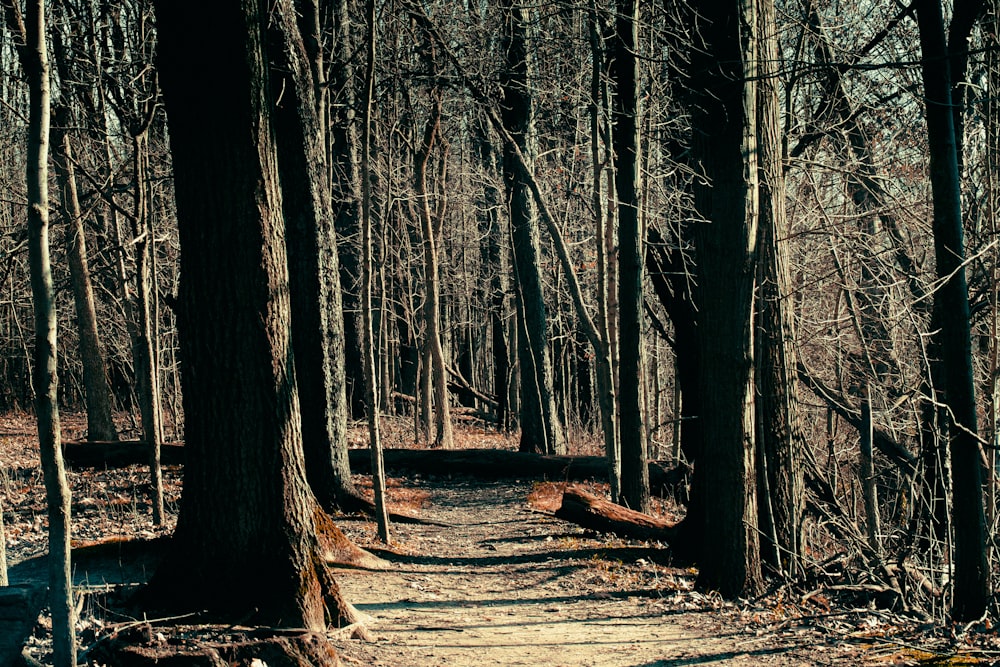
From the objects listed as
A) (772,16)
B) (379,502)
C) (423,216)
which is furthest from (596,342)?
(423,216)

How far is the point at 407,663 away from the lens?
218 inches

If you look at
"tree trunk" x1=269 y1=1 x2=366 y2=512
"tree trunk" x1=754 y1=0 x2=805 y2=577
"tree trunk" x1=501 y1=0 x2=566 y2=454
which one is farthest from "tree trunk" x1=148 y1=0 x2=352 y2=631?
"tree trunk" x1=501 y1=0 x2=566 y2=454

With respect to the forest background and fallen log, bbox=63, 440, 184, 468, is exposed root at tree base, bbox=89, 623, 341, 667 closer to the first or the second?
the forest background

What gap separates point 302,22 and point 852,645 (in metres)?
9.73

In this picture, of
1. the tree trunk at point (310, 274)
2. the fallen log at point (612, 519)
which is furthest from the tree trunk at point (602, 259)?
the tree trunk at point (310, 274)

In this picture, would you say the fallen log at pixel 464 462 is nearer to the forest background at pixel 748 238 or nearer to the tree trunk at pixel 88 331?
the forest background at pixel 748 238

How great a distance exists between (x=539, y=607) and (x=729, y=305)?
3106 millimetres

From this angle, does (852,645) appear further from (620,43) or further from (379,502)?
(620,43)

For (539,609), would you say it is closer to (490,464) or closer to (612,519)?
(612,519)

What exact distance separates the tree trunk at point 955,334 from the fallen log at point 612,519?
353 centimetres

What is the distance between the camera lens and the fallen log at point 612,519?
9758 mm

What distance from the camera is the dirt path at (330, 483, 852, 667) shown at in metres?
5.87

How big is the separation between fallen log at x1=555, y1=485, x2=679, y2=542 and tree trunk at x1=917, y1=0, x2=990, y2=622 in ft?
11.6

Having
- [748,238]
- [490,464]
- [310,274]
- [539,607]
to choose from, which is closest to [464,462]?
[490,464]
